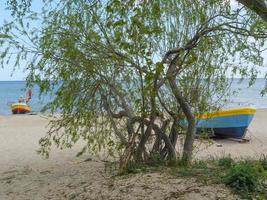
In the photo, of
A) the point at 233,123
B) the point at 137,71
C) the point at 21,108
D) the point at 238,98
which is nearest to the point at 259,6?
the point at 137,71

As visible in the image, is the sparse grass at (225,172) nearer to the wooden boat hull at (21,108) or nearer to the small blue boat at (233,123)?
the small blue boat at (233,123)

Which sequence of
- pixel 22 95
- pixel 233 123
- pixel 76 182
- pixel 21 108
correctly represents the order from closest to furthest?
pixel 76 182 → pixel 233 123 → pixel 21 108 → pixel 22 95

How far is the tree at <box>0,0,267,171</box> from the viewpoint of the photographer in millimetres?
6062

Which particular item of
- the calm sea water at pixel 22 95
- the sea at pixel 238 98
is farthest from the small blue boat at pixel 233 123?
the calm sea water at pixel 22 95

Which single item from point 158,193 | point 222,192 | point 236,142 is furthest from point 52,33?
point 236,142

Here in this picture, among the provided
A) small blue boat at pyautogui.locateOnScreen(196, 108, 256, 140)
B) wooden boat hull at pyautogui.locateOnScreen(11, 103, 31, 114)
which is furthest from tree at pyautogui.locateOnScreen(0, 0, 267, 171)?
wooden boat hull at pyautogui.locateOnScreen(11, 103, 31, 114)

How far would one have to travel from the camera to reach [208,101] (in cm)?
746

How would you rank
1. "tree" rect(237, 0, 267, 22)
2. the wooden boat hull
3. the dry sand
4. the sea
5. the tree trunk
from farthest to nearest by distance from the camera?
the wooden boat hull < the sea < the tree trunk < the dry sand < "tree" rect(237, 0, 267, 22)

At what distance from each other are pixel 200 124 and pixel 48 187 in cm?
319

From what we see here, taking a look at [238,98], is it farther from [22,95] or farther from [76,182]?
[22,95]

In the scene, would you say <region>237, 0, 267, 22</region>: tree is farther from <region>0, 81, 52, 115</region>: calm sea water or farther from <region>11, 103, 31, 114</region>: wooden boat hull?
<region>11, 103, 31, 114</region>: wooden boat hull

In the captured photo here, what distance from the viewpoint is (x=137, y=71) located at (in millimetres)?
6098

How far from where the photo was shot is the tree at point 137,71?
606 cm

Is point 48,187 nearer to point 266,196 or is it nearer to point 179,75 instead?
point 179,75
